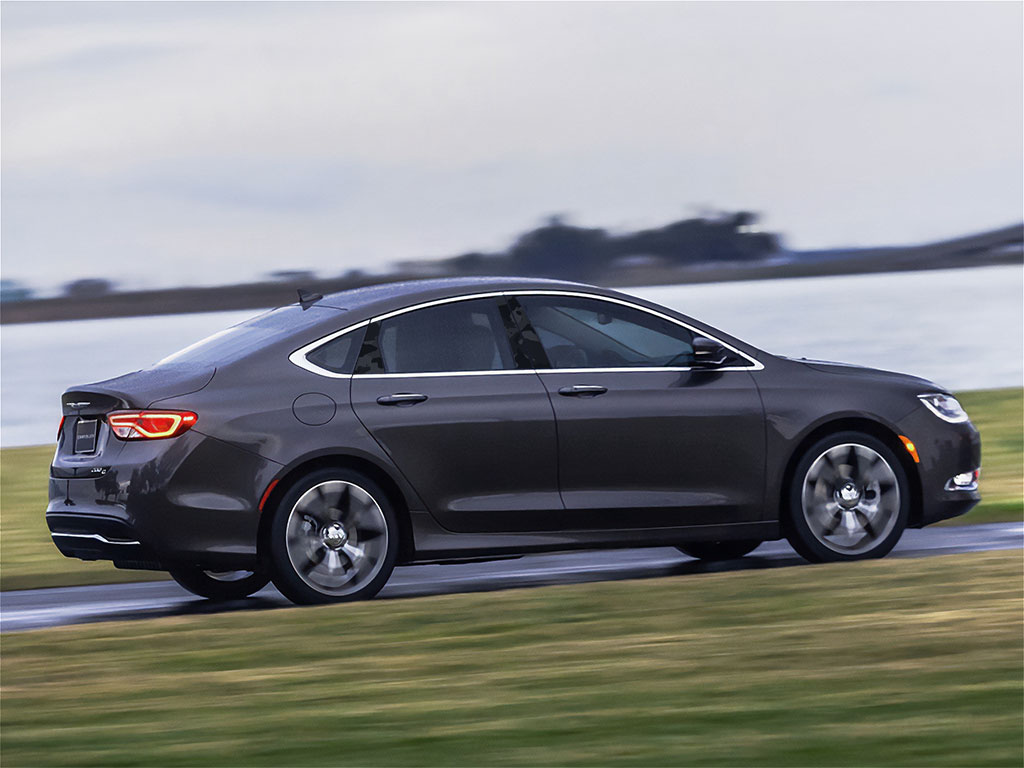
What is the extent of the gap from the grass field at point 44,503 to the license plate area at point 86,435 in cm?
233

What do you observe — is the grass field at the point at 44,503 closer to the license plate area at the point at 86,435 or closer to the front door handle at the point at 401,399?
the license plate area at the point at 86,435

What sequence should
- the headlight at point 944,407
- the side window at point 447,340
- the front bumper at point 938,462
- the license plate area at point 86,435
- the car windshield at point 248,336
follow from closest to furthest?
1. the license plate area at point 86,435
2. the car windshield at point 248,336
3. the side window at point 447,340
4. the front bumper at point 938,462
5. the headlight at point 944,407

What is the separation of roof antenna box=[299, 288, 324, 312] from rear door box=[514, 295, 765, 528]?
3.88 feet

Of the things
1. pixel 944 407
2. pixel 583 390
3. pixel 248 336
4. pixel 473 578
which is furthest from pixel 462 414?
pixel 944 407

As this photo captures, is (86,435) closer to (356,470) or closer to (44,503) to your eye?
(356,470)

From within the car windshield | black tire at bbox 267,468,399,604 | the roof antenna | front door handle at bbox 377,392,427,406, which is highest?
the roof antenna

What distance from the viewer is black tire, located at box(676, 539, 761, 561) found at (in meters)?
10.6

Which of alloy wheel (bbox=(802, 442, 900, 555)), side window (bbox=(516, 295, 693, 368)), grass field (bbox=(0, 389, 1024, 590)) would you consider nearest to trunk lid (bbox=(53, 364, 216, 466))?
side window (bbox=(516, 295, 693, 368))

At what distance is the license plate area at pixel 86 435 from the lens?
876cm

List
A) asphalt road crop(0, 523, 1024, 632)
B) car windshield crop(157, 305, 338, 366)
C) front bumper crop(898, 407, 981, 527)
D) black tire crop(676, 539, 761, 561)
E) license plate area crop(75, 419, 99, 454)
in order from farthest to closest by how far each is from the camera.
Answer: black tire crop(676, 539, 761, 561) → front bumper crop(898, 407, 981, 527) → asphalt road crop(0, 523, 1024, 632) → car windshield crop(157, 305, 338, 366) → license plate area crop(75, 419, 99, 454)

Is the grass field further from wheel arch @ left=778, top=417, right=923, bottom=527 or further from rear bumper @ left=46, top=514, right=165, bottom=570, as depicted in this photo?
wheel arch @ left=778, top=417, right=923, bottom=527

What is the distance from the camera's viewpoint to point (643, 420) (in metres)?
9.27

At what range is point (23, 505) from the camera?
15516mm

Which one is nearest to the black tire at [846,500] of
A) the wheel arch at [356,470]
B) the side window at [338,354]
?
the wheel arch at [356,470]
